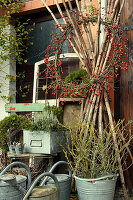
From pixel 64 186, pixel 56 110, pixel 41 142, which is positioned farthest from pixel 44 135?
pixel 64 186

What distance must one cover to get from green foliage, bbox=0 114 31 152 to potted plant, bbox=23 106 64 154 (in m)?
0.35

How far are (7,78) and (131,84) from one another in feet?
7.28

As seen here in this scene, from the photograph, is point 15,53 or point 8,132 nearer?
point 8,132

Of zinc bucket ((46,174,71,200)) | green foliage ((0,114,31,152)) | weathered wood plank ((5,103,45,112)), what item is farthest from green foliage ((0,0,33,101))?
zinc bucket ((46,174,71,200))

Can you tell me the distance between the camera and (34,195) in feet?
6.24

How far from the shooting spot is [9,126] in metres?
3.64

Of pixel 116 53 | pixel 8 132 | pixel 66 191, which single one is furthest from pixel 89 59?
pixel 66 191

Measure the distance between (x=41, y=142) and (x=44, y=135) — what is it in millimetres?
94

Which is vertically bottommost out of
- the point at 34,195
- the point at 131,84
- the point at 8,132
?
the point at 34,195

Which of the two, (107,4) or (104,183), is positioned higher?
(107,4)

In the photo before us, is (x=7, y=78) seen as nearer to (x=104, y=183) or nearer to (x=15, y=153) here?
(x=15, y=153)

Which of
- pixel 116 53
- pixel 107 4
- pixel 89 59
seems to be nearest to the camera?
pixel 116 53

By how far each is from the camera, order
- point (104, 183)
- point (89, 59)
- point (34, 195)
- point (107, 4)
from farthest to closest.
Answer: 1. point (107, 4)
2. point (89, 59)
3. point (104, 183)
4. point (34, 195)

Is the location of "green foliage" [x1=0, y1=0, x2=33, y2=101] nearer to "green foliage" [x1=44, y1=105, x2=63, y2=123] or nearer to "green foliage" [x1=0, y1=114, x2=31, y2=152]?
"green foliage" [x1=0, y1=114, x2=31, y2=152]
